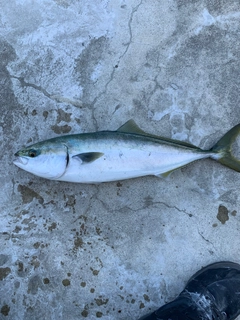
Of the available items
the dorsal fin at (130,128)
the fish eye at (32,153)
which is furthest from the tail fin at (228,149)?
the fish eye at (32,153)

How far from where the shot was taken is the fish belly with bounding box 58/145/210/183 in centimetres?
299

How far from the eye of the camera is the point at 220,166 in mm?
3330

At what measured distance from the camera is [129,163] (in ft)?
9.95

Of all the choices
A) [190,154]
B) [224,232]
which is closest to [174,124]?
[190,154]

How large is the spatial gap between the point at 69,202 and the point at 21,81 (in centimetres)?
142

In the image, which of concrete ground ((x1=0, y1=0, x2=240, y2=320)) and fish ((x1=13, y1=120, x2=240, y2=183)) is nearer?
fish ((x1=13, y1=120, x2=240, y2=183))

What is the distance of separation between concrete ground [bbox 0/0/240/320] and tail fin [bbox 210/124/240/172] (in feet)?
0.51

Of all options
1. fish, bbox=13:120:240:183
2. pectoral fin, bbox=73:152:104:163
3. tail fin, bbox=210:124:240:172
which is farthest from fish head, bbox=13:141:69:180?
tail fin, bbox=210:124:240:172

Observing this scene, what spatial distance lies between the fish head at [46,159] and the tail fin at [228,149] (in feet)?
4.92

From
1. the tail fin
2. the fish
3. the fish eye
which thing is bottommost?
the tail fin

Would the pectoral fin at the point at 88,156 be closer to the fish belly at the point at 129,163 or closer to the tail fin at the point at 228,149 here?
the fish belly at the point at 129,163

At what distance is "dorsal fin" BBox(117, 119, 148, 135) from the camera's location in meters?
3.14

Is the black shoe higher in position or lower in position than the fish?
lower

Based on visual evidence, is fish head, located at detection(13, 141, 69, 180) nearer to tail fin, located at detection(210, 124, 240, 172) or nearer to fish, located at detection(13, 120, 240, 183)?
fish, located at detection(13, 120, 240, 183)
